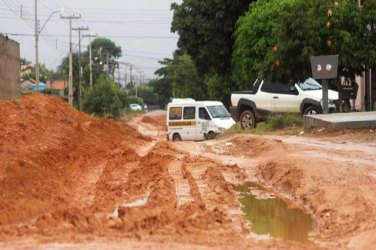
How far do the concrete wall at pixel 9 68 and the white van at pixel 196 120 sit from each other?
733 cm

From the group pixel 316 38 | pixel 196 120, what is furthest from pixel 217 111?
pixel 316 38

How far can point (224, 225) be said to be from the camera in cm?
816

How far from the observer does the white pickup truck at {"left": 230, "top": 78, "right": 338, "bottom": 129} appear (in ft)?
83.9

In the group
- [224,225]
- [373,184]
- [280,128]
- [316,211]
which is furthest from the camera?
[280,128]

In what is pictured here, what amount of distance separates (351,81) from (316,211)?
58.4 feet

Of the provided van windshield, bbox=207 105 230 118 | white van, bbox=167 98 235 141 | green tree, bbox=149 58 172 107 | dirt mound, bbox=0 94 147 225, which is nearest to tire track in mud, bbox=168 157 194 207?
dirt mound, bbox=0 94 147 225

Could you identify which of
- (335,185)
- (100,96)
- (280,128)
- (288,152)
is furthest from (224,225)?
(100,96)

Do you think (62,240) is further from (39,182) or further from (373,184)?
(373,184)

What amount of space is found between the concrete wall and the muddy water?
46.9ft

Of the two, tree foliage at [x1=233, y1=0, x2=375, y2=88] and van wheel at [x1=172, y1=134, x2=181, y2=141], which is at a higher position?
tree foliage at [x1=233, y1=0, x2=375, y2=88]

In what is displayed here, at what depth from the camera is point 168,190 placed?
35.9ft

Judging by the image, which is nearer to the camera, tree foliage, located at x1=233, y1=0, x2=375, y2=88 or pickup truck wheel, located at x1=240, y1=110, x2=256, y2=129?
tree foliage, located at x1=233, y1=0, x2=375, y2=88

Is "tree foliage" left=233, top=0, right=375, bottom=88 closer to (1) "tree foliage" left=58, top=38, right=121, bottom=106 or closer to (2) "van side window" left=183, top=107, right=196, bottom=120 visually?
(2) "van side window" left=183, top=107, right=196, bottom=120

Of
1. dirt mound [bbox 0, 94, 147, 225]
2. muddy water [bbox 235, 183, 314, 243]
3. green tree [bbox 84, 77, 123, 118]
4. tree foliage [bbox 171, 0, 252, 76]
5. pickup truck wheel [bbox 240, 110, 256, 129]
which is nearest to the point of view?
muddy water [bbox 235, 183, 314, 243]
